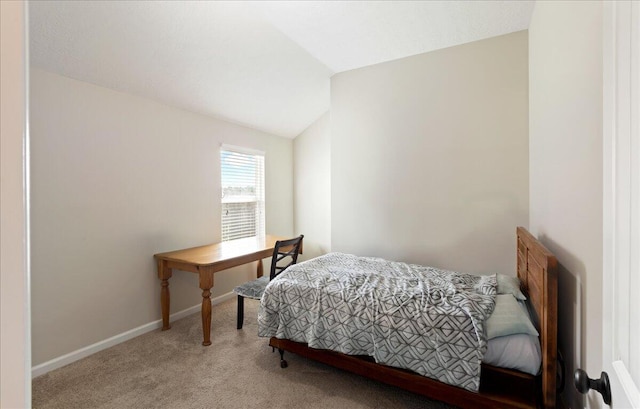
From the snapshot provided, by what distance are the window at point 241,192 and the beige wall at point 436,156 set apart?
118 cm

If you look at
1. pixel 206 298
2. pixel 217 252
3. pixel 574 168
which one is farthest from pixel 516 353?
pixel 217 252

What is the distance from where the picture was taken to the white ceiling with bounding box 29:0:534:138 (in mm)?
1990

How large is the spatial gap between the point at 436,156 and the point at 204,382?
2.71 meters

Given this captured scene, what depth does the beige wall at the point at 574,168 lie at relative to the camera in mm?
1021

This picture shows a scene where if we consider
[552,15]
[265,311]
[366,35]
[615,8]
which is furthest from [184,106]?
[615,8]

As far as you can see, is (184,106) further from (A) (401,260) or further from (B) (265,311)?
(A) (401,260)

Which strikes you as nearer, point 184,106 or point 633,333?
point 633,333

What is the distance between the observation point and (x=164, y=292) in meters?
2.83

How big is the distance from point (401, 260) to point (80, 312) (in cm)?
286

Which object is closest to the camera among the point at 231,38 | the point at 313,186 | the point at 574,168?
the point at 574,168

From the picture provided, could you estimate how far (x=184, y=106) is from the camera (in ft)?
10.1

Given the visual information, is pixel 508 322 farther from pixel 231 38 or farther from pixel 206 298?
pixel 231 38

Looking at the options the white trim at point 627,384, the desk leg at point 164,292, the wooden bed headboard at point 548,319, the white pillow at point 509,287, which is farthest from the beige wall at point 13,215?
the desk leg at point 164,292

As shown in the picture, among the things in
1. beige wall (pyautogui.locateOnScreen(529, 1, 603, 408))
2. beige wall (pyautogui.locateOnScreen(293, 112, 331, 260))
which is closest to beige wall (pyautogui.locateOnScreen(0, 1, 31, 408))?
beige wall (pyautogui.locateOnScreen(529, 1, 603, 408))
